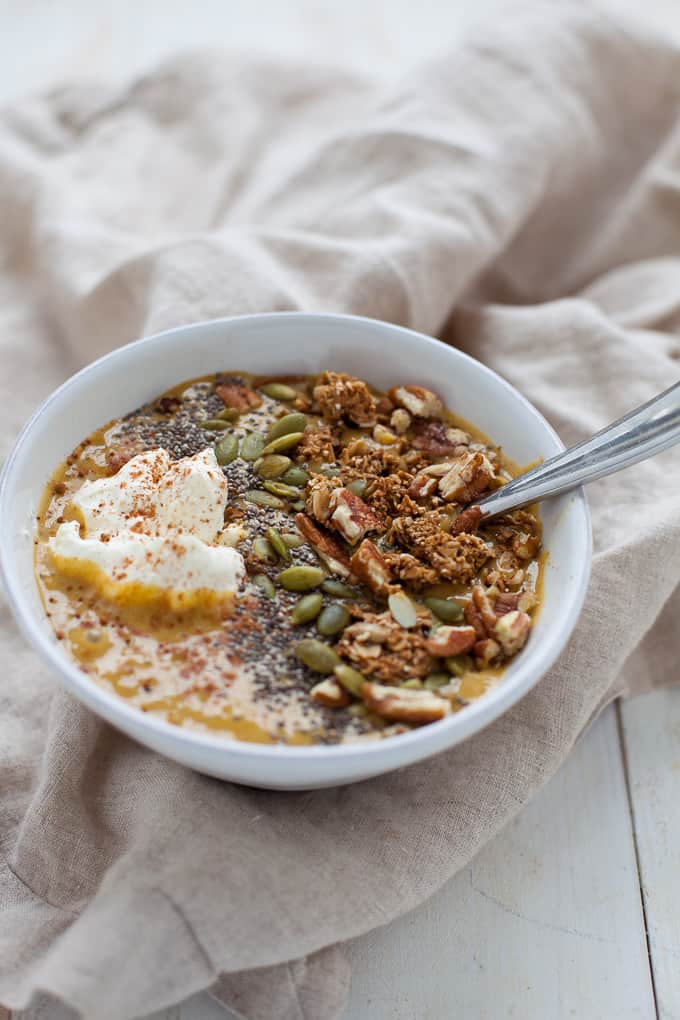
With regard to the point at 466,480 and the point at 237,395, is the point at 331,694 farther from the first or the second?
the point at 237,395

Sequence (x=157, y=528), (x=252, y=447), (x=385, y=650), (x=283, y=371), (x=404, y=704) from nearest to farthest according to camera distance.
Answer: (x=404, y=704), (x=385, y=650), (x=157, y=528), (x=252, y=447), (x=283, y=371)

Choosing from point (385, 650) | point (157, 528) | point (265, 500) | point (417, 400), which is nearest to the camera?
point (385, 650)

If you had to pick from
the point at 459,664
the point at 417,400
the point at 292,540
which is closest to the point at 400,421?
the point at 417,400

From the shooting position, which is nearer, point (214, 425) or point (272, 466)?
point (272, 466)

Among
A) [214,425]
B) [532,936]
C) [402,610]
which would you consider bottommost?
[532,936]

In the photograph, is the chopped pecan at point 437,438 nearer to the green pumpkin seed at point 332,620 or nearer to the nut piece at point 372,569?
the nut piece at point 372,569

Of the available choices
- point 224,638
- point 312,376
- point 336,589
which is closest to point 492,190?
point 312,376

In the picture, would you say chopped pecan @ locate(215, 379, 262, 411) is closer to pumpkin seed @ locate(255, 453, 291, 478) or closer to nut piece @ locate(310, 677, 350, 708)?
pumpkin seed @ locate(255, 453, 291, 478)
